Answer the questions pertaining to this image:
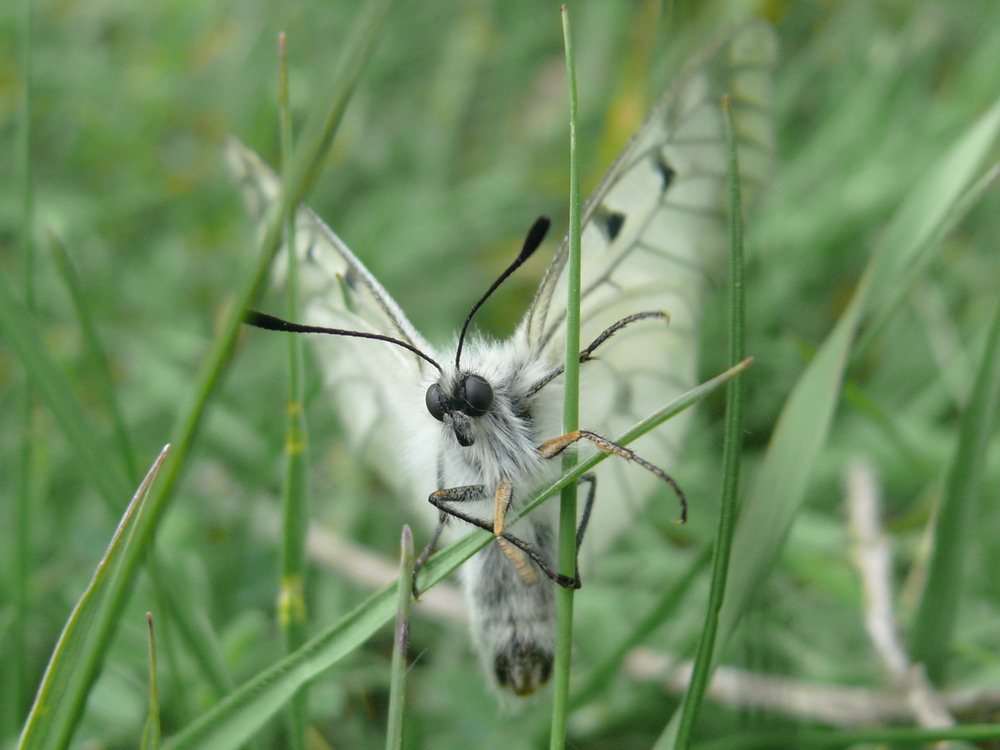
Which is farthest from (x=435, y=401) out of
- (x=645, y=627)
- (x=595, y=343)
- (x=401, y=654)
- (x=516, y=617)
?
(x=645, y=627)

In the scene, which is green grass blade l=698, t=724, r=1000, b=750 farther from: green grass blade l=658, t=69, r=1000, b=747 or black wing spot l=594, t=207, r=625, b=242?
black wing spot l=594, t=207, r=625, b=242

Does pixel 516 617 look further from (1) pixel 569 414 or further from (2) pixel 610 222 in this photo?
(2) pixel 610 222

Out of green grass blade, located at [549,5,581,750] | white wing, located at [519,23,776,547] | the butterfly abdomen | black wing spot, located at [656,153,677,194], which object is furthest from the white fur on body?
black wing spot, located at [656,153,677,194]

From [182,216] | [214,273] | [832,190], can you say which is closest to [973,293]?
[832,190]

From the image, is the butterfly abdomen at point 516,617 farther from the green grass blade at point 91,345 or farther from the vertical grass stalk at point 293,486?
the green grass blade at point 91,345

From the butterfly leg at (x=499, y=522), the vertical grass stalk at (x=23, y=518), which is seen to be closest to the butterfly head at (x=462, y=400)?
the butterfly leg at (x=499, y=522)

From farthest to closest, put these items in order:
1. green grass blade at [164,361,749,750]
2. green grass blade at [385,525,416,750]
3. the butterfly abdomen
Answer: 1. the butterfly abdomen
2. green grass blade at [164,361,749,750]
3. green grass blade at [385,525,416,750]

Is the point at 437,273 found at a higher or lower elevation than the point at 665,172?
higher
